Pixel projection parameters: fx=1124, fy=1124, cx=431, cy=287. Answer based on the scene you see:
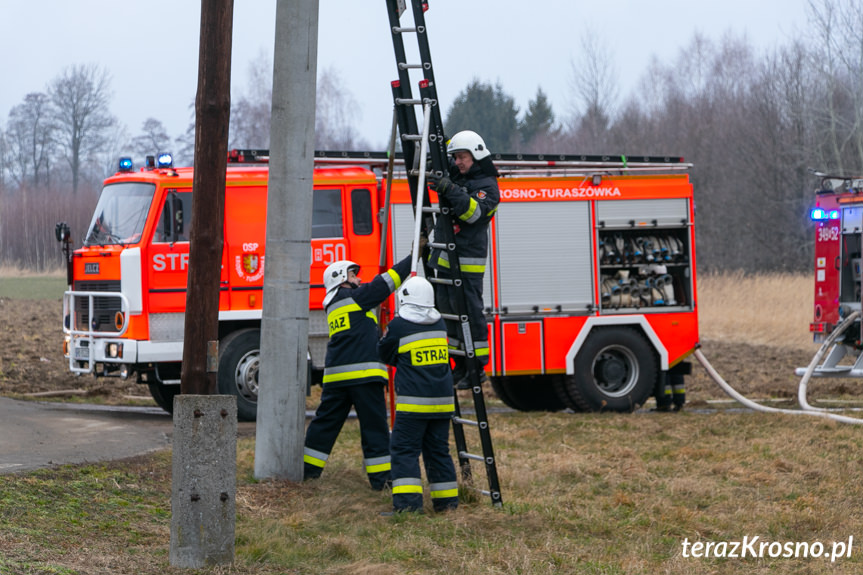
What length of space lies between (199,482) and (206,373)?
57 cm

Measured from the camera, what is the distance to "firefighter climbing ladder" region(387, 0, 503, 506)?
24.9ft

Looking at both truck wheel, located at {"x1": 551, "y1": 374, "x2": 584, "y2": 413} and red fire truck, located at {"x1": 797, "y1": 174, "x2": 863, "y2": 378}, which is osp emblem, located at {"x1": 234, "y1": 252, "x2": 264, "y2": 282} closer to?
truck wheel, located at {"x1": 551, "y1": 374, "x2": 584, "y2": 413}

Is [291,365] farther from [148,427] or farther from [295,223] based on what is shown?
[148,427]

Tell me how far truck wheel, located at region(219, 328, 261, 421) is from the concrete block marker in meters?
6.38

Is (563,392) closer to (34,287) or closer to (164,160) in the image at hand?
(164,160)

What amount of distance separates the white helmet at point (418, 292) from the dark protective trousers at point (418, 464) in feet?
2.50

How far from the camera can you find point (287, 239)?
8383 mm

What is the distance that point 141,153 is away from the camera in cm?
6788

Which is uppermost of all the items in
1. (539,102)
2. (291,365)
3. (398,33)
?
(539,102)

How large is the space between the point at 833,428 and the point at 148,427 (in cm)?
701

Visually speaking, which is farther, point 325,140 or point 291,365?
point 325,140

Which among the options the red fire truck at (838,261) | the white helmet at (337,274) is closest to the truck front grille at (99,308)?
the white helmet at (337,274)

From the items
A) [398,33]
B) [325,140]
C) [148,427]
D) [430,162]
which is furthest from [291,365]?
[325,140]

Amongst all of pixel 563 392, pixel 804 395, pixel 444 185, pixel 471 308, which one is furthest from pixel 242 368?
pixel 804 395
